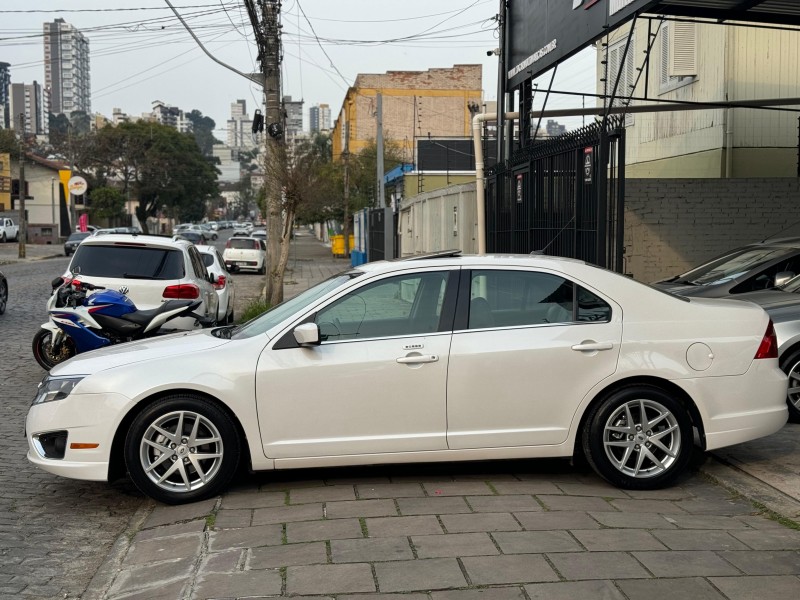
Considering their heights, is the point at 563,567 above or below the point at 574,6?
below

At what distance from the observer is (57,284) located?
11.5 metres

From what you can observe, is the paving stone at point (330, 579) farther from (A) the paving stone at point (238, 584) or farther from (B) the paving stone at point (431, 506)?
(B) the paving stone at point (431, 506)

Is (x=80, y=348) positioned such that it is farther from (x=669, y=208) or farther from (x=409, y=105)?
(x=409, y=105)

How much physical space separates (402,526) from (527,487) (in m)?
1.17

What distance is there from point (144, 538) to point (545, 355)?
8.71 ft

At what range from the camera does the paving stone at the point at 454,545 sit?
4.70 metres

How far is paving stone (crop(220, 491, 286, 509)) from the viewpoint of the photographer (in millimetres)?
5717

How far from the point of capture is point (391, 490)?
5945 mm

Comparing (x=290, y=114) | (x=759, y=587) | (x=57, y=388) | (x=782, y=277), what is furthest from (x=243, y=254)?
(x=759, y=587)

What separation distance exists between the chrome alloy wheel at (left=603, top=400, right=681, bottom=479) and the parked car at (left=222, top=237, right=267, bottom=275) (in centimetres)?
3012

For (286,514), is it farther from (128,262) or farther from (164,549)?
(128,262)

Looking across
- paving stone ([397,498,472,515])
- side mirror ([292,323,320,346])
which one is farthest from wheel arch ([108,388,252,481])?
paving stone ([397,498,472,515])

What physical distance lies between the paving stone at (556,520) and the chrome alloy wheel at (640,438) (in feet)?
2.31

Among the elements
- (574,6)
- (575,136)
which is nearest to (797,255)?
(575,136)
